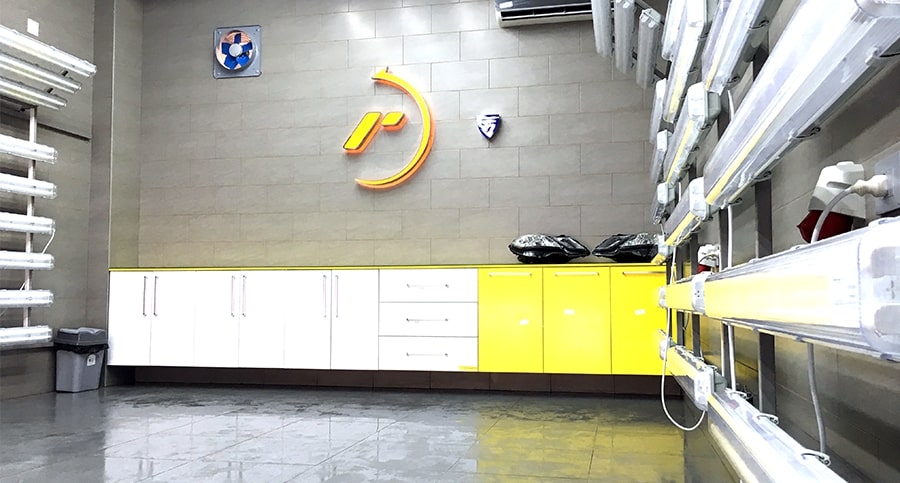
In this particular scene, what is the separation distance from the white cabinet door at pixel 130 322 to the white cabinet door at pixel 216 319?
0.45 meters

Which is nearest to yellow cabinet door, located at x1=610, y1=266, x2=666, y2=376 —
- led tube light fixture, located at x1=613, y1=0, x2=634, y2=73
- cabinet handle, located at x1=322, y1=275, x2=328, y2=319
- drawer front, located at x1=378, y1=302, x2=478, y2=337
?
drawer front, located at x1=378, y1=302, x2=478, y2=337

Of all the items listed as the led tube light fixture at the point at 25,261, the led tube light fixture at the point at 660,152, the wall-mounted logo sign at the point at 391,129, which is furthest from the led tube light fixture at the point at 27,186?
the led tube light fixture at the point at 660,152

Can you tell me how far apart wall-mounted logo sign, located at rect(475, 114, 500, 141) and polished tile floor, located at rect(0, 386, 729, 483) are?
2079 millimetres

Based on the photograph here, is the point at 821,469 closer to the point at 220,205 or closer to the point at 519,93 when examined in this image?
the point at 519,93

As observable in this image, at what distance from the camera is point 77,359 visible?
5789 millimetres

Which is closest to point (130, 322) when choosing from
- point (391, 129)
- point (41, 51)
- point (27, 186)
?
point (27, 186)

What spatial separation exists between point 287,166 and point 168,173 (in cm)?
115

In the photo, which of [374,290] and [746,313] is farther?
[374,290]

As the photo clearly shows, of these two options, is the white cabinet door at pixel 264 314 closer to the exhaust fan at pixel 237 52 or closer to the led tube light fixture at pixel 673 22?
the exhaust fan at pixel 237 52

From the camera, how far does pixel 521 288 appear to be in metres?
5.43

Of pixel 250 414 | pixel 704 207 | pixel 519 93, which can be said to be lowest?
pixel 250 414

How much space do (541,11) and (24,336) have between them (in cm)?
451

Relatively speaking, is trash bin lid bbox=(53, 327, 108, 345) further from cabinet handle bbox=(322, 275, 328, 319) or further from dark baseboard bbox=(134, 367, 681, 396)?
Result: cabinet handle bbox=(322, 275, 328, 319)

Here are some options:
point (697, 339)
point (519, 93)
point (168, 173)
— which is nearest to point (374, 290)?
point (519, 93)
